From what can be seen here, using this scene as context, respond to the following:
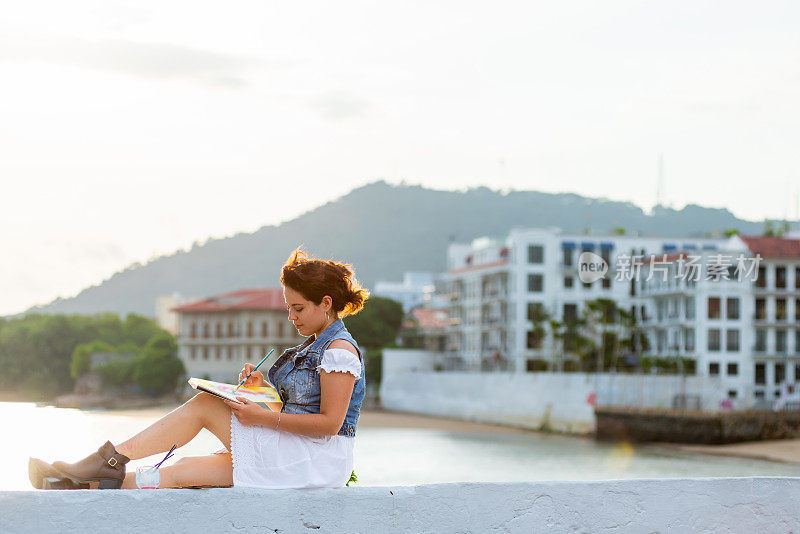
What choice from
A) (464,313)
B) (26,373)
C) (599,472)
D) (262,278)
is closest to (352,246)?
(262,278)

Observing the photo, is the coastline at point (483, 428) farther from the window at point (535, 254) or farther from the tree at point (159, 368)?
the window at point (535, 254)

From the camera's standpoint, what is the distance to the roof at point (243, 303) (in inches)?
3767

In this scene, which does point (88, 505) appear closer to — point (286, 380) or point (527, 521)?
point (286, 380)

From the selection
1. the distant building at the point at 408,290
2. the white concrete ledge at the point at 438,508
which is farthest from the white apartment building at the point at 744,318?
the distant building at the point at 408,290

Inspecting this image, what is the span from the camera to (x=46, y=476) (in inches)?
156

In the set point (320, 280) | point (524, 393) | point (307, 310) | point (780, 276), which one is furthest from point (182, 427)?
point (780, 276)

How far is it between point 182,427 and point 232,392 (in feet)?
0.72

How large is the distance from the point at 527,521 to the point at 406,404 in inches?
3026

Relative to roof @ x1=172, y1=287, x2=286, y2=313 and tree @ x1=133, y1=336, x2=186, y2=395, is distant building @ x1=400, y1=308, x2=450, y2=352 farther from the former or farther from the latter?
tree @ x1=133, y1=336, x2=186, y2=395

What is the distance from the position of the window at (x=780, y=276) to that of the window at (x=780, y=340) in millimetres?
2269

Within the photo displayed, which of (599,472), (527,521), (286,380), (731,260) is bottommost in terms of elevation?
(599,472)

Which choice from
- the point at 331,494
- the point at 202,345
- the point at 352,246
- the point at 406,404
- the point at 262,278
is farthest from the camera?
the point at 352,246

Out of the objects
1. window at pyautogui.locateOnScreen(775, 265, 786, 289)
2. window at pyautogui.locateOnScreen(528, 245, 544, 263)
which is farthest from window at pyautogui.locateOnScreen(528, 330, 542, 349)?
window at pyautogui.locateOnScreen(775, 265, 786, 289)

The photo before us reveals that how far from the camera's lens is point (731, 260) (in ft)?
205
